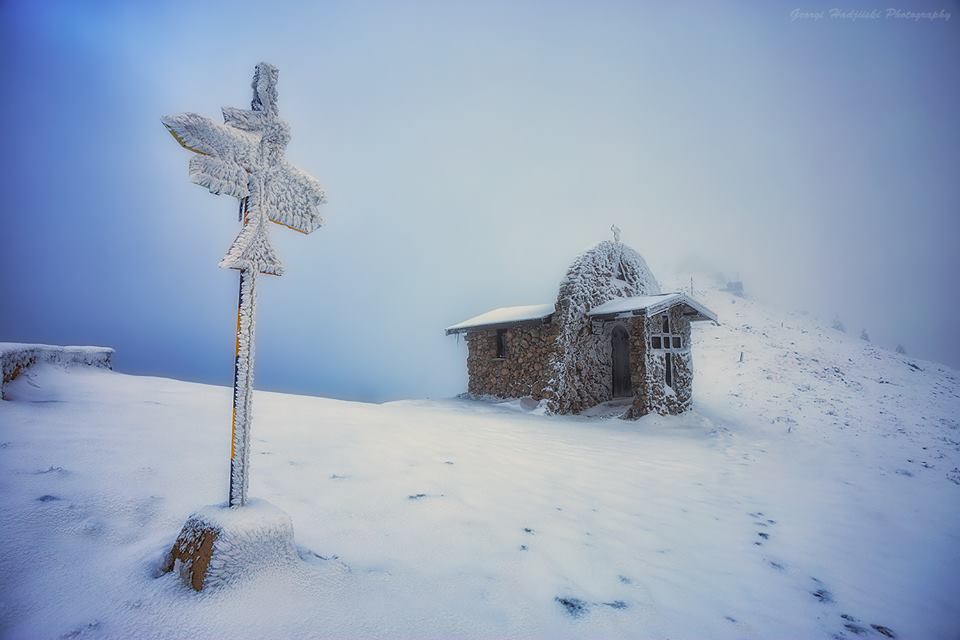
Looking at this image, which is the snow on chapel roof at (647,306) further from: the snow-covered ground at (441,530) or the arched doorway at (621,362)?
the snow-covered ground at (441,530)

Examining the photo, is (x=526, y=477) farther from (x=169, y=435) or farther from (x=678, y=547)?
(x=169, y=435)

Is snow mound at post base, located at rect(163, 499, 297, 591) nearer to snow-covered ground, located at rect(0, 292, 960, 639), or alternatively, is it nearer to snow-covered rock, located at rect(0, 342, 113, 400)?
snow-covered ground, located at rect(0, 292, 960, 639)

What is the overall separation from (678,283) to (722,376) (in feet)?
88.3

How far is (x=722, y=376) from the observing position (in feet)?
62.4

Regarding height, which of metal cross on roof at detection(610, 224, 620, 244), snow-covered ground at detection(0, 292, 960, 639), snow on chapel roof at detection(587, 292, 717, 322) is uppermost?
metal cross on roof at detection(610, 224, 620, 244)

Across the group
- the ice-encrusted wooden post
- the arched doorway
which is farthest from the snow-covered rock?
the arched doorway

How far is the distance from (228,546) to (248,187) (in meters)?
2.33

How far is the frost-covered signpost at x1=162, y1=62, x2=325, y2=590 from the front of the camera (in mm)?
2197

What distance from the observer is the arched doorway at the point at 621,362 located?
1402 centimetres

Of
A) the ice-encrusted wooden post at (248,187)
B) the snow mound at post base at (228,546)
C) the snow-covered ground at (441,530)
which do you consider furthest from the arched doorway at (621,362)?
the snow mound at post base at (228,546)

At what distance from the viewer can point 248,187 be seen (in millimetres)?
2822

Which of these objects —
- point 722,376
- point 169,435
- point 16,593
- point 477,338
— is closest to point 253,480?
point 169,435

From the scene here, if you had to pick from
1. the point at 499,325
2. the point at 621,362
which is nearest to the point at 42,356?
the point at 499,325

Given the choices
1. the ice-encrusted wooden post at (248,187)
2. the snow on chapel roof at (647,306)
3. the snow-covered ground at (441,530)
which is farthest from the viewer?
the snow on chapel roof at (647,306)
